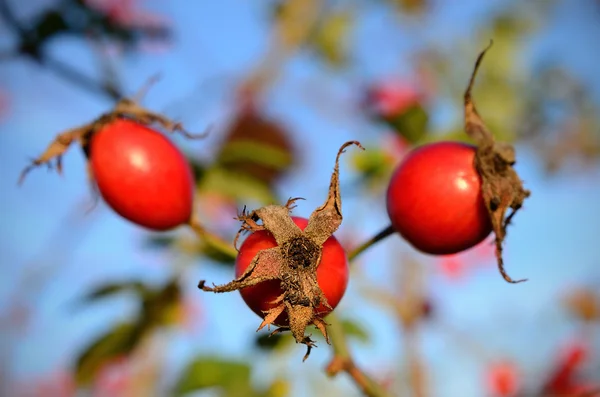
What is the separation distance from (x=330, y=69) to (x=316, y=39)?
278mm

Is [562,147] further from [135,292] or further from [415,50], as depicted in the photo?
[135,292]

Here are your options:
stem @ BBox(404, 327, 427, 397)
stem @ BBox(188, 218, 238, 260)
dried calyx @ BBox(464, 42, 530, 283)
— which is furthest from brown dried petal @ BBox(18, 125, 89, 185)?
stem @ BBox(404, 327, 427, 397)

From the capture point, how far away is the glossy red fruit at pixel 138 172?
108cm

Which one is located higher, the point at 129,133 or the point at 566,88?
the point at 566,88

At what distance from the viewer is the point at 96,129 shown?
3.69 feet

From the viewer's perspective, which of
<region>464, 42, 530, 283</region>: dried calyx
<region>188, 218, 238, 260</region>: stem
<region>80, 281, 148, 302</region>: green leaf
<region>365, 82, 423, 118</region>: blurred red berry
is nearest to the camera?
<region>464, 42, 530, 283</region>: dried calyx

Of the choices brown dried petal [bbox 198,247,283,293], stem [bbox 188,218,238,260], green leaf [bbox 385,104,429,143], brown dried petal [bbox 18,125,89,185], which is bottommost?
brown dried petal [bbox 198,247,283,293]

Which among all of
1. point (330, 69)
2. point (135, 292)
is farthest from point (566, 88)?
point (135, 292)

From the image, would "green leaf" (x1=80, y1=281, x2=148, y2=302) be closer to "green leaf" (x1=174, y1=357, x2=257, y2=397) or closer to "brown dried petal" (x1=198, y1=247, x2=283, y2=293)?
"green leaf" (x1=174, y1=357, x2=257, y2=397)

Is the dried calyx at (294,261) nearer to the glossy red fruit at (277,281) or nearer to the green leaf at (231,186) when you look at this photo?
the glossy red fruit at (277,281)

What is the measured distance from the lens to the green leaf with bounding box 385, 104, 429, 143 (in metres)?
1.79

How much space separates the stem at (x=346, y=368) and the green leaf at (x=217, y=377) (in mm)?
656

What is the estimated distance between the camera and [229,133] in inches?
139

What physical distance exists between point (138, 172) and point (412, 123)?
106cm
